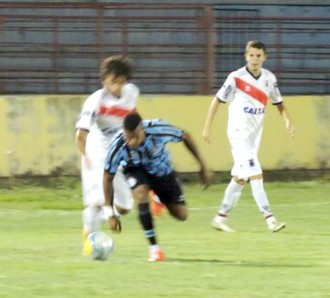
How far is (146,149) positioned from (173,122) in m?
9.00

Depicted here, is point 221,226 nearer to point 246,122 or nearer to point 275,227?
point 275,227

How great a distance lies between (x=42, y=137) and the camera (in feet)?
67.9

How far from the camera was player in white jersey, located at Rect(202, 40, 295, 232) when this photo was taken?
1531 cm

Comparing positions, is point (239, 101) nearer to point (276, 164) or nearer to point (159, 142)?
point (159, 142)

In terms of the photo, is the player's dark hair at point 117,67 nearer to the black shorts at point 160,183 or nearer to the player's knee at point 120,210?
the black shorts at point 160,183

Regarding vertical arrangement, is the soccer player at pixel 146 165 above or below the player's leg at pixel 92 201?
above

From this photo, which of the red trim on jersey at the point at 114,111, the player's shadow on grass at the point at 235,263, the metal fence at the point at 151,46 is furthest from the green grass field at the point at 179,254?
the metal fence at the point at 151,46

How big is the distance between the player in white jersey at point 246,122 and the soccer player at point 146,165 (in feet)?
9.79

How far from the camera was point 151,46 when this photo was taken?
21562 mm

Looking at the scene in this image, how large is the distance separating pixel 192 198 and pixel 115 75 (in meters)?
7.31

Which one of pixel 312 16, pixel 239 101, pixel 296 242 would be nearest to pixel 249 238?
pixel 296 242

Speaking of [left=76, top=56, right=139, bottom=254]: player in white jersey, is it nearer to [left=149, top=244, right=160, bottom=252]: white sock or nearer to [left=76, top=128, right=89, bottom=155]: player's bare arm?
[left=76, top=128, right=89, bottom=155]: player's bare arm

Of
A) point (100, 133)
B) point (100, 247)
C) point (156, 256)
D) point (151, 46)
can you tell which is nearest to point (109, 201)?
point (100, 247)

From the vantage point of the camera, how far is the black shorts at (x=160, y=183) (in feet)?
39.8
